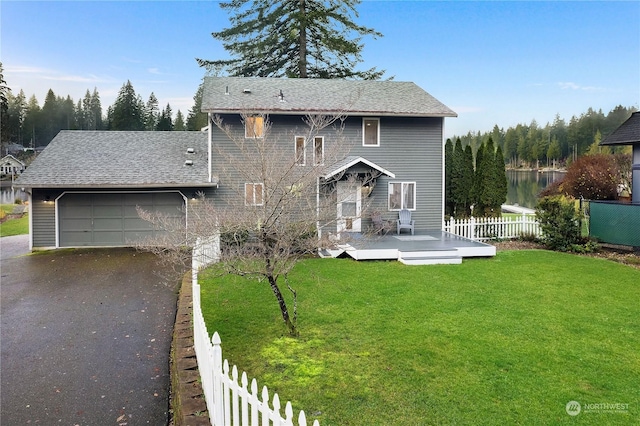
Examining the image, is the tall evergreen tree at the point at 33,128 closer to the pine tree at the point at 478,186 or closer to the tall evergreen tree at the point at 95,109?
the tall evergreen tree at the point at 95,109

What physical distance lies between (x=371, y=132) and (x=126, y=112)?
4189cm

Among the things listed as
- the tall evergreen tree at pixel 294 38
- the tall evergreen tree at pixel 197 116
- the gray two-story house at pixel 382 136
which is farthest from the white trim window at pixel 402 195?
the tall evergreen tree at pixel 197 116

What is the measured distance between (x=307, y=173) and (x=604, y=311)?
591cm

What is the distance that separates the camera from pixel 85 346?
6.61 meters

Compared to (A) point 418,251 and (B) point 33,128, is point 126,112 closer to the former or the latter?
(B) point 33,128

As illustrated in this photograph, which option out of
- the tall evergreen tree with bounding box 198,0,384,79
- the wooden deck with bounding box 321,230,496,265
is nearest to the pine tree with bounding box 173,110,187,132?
the tall evergreen tree with bounding box 198,0,384,79

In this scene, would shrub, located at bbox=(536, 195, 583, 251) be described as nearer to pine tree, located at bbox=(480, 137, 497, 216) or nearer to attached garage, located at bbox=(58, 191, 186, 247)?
pine tree, located at bbox=(480, 137, 497, 216)

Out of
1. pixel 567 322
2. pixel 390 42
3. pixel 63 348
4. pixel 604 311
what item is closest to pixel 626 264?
pixel 604 311

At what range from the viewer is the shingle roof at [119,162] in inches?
614

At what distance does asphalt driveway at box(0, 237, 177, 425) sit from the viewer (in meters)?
4.71

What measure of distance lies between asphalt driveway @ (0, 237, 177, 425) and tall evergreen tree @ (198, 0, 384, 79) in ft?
63.6

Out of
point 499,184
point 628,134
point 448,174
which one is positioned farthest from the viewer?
point 448,174

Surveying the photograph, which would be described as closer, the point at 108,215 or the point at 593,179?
the point at 108,215

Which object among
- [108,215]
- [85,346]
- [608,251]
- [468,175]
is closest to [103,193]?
[108,215]
